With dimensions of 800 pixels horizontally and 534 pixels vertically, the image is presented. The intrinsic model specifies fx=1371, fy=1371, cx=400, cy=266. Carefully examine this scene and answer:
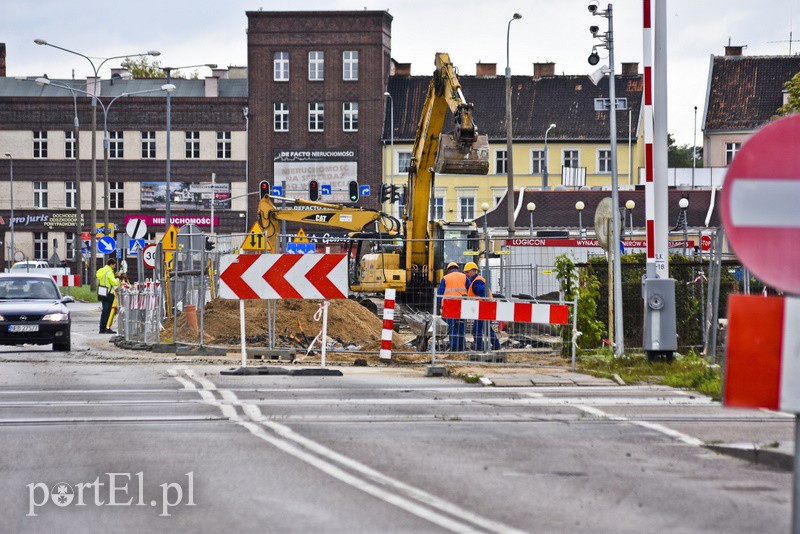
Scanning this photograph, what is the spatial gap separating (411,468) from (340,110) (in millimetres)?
77690

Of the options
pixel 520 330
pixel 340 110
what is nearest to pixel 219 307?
pixel 520 330

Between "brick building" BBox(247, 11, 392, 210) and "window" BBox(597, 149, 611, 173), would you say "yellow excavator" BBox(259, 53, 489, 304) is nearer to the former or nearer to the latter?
"brick building" BBox(247, 11, 392, 210)

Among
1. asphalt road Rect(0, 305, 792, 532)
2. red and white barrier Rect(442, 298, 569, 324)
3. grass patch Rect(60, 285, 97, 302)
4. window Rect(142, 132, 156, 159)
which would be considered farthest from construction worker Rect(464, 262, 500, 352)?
window Rect(142, 132, 156, 159)

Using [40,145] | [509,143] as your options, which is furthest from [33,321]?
[40,145]

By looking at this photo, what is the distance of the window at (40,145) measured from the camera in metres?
90.1

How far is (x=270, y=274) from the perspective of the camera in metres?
19.4

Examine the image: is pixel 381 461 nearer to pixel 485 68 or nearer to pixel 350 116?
pixel 350 116

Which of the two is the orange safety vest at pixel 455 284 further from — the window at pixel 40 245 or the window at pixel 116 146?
the window at pixel 40 245

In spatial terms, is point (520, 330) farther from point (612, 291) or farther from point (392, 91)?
point (392, 91)

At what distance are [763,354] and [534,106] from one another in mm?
81044

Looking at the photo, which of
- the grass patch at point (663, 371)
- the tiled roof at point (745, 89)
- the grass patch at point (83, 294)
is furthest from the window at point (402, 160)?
the grass patch at point (663, 371)

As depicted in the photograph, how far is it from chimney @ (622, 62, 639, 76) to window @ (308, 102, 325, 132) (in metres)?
19.8

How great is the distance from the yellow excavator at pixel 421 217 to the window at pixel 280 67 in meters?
51.8

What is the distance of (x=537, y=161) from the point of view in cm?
8631
